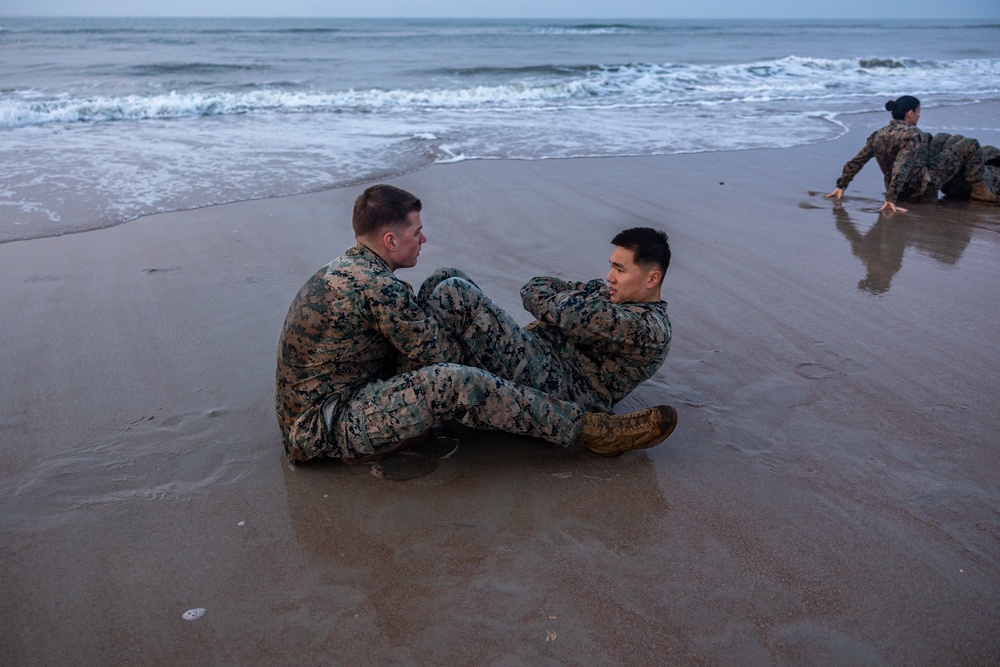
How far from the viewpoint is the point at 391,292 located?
3.08 metres

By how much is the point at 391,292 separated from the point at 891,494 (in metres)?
2.30

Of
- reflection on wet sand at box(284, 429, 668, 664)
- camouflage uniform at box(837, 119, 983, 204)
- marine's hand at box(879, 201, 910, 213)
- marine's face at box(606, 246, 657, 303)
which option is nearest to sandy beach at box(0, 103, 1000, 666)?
reflection on wet sand at box(284, 429, 668, 664)

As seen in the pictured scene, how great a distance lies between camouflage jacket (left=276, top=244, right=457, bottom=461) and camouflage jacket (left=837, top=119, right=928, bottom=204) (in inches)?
264

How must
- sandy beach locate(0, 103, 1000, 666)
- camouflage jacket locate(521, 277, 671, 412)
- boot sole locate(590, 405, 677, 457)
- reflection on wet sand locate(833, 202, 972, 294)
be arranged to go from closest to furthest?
sandy beach locate(0, 103, 1000, 666)
boot sole locate(590, 405, 677, 457)
camouflage jacket locate(521, 277, 671, 412)
reflection on wet sand locate(833, 202, 972, 294)

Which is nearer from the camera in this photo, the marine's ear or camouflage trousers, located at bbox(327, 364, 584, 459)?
camouflage trousers, located at bbox(327, 364, 584, 459)

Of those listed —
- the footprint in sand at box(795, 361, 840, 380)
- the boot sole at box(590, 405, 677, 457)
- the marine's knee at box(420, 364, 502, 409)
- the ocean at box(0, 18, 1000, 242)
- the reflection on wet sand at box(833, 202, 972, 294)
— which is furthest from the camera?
the ocean at box(0, 18, 1000, 242)

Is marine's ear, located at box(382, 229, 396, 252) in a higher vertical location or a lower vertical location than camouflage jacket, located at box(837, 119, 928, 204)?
higher

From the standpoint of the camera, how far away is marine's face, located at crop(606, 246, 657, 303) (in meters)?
3.52

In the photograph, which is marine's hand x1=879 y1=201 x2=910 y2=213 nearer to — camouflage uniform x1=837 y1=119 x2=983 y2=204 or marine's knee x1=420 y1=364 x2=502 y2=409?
camouflage uniform x1=837 y1=119 x2=983 y2=204

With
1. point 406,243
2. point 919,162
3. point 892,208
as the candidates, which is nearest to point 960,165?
point 919,162

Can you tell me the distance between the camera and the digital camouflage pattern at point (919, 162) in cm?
802

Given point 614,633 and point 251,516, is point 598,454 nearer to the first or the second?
point 614,633

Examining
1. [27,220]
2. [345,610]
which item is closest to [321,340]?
[345,610]

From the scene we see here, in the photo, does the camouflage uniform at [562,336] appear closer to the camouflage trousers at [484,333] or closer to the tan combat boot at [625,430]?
the camouflage trousers at [484,333]
